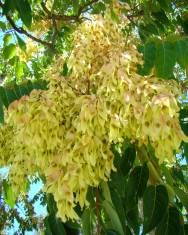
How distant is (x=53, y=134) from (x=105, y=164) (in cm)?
23

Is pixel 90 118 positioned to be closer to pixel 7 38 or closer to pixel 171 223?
pixel 171 223

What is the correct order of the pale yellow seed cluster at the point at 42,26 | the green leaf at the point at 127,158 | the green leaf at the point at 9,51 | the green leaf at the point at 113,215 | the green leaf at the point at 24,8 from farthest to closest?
the pale yellow seed cluster at the point at 42,26
the green leaf at the point at 9,51
the green leaf at the point at 24,8
the green leaf at the point at 127,158
the green leaf at the point at 113,215

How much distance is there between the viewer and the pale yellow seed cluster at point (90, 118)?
1.48m

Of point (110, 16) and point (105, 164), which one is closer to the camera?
point (105, 164)

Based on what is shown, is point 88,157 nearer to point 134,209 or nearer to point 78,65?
point 78,65

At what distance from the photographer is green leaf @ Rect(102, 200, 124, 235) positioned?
1892 millimetres

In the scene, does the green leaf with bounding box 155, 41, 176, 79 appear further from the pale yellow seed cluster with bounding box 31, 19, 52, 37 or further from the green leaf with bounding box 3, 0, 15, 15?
the pale yellow seed cluster with bounding box 31, 19, 52, 37

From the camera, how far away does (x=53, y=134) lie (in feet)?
5.73

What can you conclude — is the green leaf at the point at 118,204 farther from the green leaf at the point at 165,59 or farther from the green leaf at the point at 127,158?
the green leaf at the point at 165,59

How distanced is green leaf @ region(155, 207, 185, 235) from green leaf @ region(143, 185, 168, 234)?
44mm

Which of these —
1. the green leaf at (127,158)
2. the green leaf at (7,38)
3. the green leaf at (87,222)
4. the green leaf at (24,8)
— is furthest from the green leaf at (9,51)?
the green leaf at (87,222)

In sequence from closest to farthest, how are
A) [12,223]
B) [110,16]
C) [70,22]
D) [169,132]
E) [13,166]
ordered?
[169,132]
[13,166]
[110,16]
[70,22]
[12,223]

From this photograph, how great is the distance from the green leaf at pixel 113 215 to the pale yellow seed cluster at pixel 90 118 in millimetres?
192

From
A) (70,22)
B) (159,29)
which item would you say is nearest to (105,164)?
(159,29)
